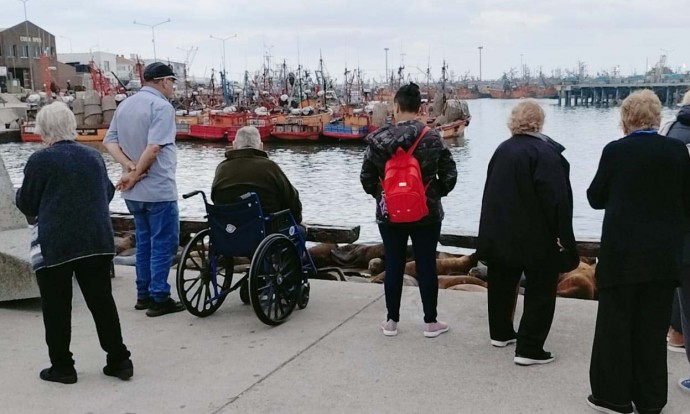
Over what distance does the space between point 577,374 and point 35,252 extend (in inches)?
123

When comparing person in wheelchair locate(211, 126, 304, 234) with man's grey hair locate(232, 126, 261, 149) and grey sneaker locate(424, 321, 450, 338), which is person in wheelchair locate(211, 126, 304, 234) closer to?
man's grey hair locate(232, 126, 261, 149)

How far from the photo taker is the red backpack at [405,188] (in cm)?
445

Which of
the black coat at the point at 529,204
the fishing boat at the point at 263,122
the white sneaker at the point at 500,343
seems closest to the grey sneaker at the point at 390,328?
the white sneaker at the point at 500,343

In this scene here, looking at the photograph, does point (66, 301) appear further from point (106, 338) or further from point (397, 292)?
point (397, 292)

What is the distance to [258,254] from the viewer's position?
4828 mm

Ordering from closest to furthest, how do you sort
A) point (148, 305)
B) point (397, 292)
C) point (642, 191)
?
point (642, 191), point (397, 292), point (148, 305)

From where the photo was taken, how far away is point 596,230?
63.4 feet

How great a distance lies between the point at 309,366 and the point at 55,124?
78.7 inches

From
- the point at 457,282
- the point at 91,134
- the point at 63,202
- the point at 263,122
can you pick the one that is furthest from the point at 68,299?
the point at 91,134

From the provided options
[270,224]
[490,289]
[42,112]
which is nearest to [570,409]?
[490,289]

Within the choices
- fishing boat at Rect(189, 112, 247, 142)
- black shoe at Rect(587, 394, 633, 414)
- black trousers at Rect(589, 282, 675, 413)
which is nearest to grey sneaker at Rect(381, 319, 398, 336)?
black shoe at Rect(587, 394, 633, 414)

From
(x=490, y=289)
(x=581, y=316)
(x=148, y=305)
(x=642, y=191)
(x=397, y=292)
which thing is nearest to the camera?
(x=642, y=191)

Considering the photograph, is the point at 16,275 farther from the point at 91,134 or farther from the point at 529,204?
the point at 91,134

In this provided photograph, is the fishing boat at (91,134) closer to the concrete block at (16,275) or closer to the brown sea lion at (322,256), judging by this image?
the brown sea lion at (322,256)
